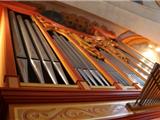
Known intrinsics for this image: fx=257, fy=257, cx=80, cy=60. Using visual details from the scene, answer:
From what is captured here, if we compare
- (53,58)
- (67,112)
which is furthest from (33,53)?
(67,112)

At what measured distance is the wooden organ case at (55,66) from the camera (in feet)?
6.88

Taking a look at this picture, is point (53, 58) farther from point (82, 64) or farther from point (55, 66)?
point (82, 64)

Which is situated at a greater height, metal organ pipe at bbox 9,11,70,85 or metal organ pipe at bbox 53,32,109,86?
metal organ pipe at bbox 9,11,70,85

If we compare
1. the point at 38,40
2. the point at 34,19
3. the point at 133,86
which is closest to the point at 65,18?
the point at 34,19

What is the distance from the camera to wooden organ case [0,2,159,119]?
210 cm

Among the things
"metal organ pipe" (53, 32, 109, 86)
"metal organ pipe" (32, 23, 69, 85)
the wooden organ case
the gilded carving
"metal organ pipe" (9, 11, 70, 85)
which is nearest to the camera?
the gilded carving

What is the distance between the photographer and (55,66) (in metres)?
2.86

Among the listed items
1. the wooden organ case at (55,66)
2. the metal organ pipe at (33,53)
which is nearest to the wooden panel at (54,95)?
the wooden organ case at (55,66)

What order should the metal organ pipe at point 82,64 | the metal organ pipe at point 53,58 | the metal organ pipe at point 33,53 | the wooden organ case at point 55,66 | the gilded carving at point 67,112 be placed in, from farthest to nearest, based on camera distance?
1. the metal organ pipe at point 82,64
2. the metal organ pipe at point 53,58
3. the metal organ pipe at point 33,53
4. the wooden organ case at point 55,66
5. the gilded carving at point 67,112

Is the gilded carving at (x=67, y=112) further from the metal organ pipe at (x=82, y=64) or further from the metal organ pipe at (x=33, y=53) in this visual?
the metal organ pipe at (x=82, y=64)

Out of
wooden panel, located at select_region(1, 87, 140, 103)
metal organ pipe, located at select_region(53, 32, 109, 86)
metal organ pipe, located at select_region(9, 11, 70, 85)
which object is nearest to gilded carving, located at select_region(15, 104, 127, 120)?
wooden panel, located at select_region(1, 87, 140, 103)

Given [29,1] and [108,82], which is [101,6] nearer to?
[29,1]

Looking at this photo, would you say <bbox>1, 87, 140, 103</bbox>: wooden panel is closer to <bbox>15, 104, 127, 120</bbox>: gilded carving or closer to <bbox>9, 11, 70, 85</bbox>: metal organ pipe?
<bbox>15, 104, 127, 120</bbox>: gilded carving

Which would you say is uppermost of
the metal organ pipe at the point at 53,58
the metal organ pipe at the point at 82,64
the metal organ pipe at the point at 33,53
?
the metal organ pipe at the point at 33,53
